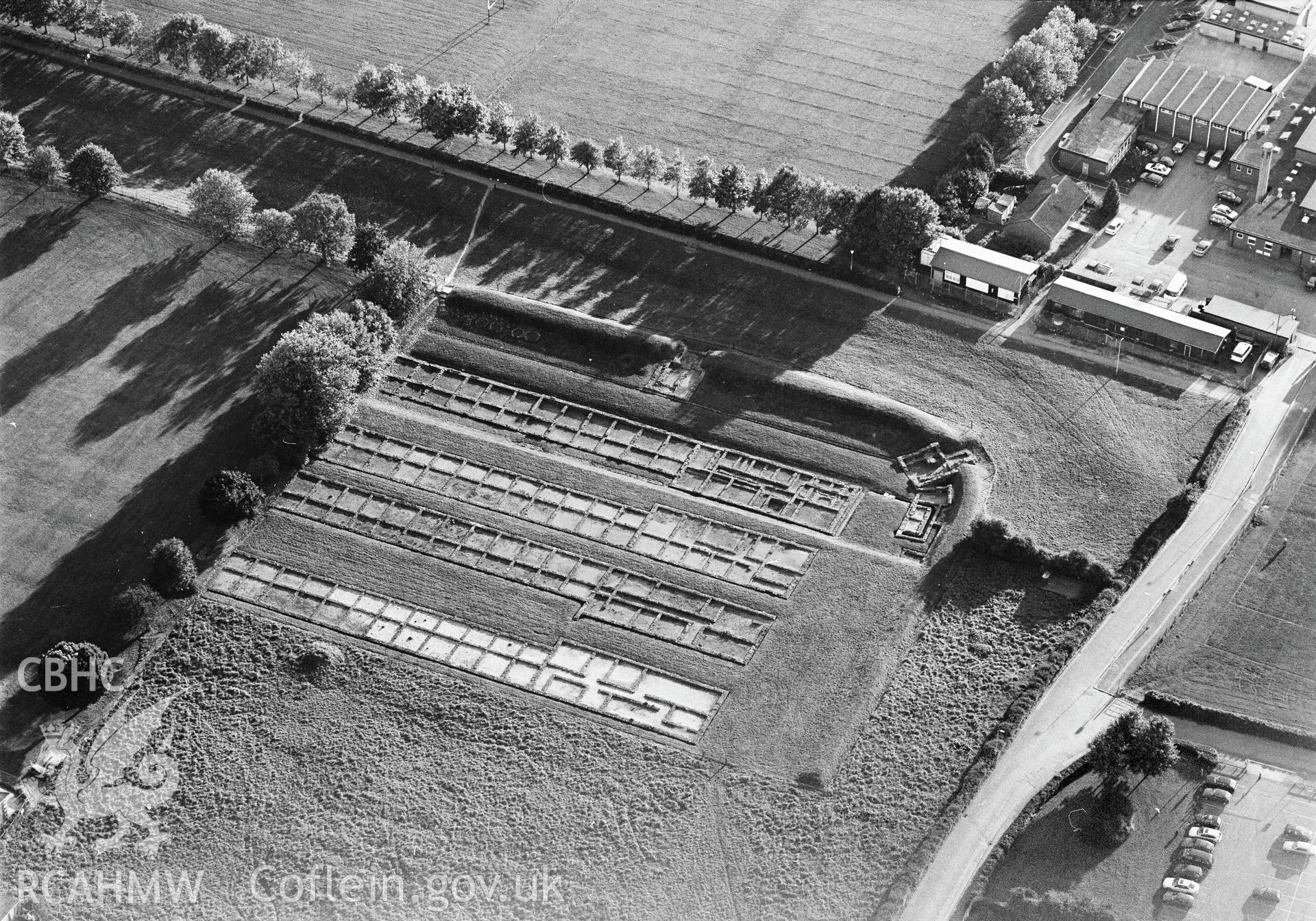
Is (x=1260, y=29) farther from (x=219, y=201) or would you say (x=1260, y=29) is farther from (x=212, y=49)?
(x=212, y=49)

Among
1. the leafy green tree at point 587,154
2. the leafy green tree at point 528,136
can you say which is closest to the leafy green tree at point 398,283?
the leafy green tree at point 528,136

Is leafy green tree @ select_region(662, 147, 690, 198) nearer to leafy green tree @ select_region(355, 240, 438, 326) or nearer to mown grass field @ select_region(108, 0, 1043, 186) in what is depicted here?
→ mown grass field @ select_region(108, 0, 1043, 186)

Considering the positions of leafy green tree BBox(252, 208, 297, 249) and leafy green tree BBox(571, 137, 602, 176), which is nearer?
leafy green tree BBox(252, 208, 297, 249)

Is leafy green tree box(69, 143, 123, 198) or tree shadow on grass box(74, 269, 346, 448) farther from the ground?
leafy green tree box(69, 143, 123, 198)

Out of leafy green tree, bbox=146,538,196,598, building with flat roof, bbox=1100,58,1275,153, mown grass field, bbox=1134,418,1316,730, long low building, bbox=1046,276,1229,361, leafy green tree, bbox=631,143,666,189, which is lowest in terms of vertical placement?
leafy green tree, bbox=146,538,196,598

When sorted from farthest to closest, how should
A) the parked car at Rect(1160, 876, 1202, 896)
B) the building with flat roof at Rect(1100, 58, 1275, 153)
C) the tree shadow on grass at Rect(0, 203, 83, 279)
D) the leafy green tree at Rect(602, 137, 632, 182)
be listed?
the building with flat roof at Rect(1100, 58, 1275, 153)
the leafy green tree at Rect(602, 137, 632, 182)
the tree shadow on grass at Rect(0, 203, 83, 279)
the parked car at Rect(1160, 876, 1202, 896)

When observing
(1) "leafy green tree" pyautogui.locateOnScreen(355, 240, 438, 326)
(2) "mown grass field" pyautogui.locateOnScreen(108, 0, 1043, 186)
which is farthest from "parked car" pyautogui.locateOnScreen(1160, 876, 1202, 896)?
(1) "leafy green tree" pyautogui.locateOnScreen(355, 240, 438, 326)

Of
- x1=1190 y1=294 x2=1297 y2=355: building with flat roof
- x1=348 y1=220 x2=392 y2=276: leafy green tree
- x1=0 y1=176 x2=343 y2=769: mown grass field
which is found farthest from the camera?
x1=348 y1=220 x2=392 y2=276: leafy green tree

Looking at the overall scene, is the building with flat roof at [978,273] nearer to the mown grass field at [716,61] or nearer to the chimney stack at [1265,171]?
the mown grass field at [716,61]
